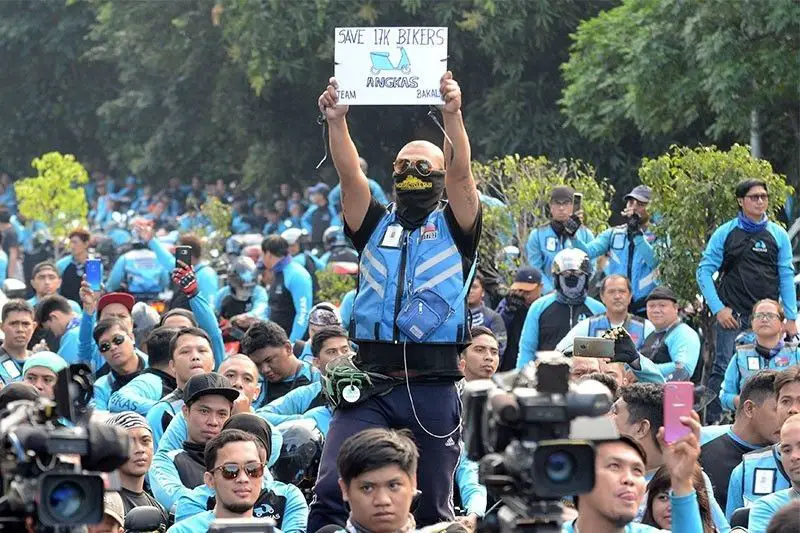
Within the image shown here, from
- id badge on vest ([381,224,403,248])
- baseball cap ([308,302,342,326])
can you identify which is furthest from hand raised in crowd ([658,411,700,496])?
baseball cap ([308,302,342,326])

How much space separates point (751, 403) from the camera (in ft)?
34.6

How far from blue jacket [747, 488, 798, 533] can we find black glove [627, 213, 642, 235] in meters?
8.92

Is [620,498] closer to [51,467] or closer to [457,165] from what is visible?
[457,165]

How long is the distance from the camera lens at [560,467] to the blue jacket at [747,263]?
33.0 ft

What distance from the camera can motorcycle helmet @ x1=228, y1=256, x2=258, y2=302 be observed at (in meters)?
18.8

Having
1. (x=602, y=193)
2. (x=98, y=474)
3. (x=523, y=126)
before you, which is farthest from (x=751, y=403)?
(x=523, y=126)

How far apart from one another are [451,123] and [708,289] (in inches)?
300

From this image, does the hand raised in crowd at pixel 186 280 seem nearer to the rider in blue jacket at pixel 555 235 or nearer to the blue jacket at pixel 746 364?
the blue jacket at pixel 746 364

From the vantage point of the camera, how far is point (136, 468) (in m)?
9.84

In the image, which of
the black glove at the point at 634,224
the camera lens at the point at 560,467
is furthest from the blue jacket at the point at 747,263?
the camera lens at the point at 560,467

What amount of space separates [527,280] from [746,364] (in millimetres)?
3107

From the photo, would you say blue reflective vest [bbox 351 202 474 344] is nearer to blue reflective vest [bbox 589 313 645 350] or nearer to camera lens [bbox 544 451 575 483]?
camera lens [bbox 544 451 575 483]

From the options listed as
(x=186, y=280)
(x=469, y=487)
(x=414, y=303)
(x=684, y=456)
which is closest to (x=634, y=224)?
(x=186, y=280)

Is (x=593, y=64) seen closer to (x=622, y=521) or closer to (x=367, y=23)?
(x=367, y=23)
